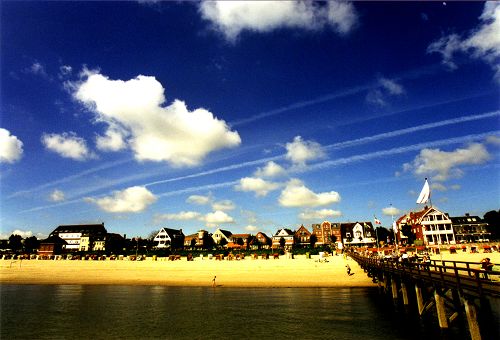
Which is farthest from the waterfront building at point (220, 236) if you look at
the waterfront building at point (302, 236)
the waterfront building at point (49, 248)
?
the waterfront building at point (49, 248)

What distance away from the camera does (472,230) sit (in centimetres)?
10244

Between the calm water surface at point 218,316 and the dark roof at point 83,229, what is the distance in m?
108

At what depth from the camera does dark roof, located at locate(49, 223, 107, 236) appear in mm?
134750

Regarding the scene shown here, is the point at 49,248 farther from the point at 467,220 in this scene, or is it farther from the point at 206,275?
the point at 467,220

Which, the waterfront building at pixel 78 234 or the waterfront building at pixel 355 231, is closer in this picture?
the waterfront building at pixel 78 234

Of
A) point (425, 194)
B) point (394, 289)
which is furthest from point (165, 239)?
point (425, 194)

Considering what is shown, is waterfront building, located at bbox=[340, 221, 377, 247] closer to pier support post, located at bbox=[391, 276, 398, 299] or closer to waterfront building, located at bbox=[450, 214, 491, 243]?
waterfront building, located at bbox=[450, 214, 491, 243]

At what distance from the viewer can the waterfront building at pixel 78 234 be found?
13288 centimetres

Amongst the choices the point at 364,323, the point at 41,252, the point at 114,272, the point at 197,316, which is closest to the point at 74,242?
the point at 41,252

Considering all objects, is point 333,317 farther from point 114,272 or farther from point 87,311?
point 114,272

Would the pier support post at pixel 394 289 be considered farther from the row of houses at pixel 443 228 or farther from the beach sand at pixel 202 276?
the row of houses at pixel 443 228

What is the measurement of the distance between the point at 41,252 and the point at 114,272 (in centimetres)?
5271

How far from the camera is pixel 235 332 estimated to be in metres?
19.1

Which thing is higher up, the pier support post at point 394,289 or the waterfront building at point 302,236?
the waterfront building at point 302,236
